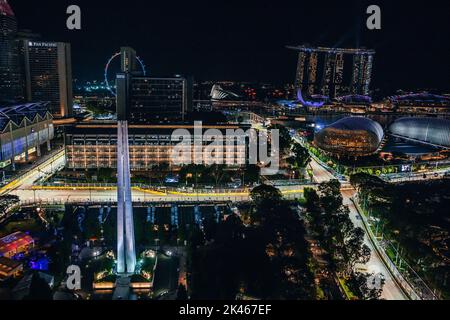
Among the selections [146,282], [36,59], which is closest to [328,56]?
[36,59]

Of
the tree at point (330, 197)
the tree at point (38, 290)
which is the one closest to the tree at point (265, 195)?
the tree at point (330, 197)

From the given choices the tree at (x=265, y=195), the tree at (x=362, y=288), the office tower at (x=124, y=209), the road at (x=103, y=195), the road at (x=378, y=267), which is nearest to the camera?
the tree at (x=362, y=288)

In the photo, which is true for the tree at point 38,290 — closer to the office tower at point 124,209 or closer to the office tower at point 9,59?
the office tower at point 124,209

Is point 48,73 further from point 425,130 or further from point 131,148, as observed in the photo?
point 425,130

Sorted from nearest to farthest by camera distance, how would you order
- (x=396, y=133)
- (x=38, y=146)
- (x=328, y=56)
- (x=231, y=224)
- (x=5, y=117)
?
(x=231, y=224), (x=5, y=117), (x=38, y=146), (x=396, y=133), (x=328, y=56)
